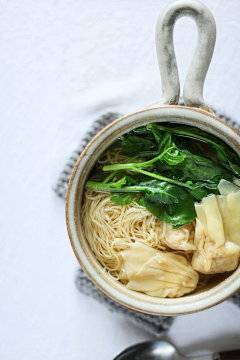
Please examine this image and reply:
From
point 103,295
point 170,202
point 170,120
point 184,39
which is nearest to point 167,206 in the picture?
point 170,202

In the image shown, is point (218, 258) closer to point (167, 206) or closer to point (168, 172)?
point (167, 206)

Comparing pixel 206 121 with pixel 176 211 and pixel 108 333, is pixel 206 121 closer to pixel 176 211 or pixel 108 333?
pixel 176 211

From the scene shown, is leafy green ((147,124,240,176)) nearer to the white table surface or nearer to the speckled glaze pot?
the speckled glaze pot

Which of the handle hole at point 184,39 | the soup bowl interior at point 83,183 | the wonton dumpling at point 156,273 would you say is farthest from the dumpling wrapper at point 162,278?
the handle hole at point 184,39

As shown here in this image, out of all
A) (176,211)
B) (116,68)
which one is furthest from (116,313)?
(116,68)

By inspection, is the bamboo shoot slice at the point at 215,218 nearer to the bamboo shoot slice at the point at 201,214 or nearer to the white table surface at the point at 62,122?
the bamboo shoot slice at the point at 201,214
